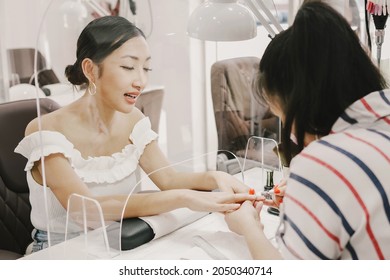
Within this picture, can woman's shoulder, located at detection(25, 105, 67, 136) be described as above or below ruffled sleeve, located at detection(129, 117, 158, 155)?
above

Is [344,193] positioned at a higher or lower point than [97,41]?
lower

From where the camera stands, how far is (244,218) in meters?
1.08

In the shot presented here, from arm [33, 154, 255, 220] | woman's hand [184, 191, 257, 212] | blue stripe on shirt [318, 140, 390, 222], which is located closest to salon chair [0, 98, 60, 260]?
arm [33, 154, 255, 220]

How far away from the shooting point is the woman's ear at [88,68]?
1036 millimetres

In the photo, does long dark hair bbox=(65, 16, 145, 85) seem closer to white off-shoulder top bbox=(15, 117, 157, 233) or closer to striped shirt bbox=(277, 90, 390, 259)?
white off-shoulder top bbox=(15, 117, 157, 233)

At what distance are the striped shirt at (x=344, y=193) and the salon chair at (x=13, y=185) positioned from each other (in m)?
0.63

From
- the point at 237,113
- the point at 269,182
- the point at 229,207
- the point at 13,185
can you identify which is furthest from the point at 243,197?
the point at 13,185

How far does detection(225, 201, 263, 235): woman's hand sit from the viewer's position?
105 cm

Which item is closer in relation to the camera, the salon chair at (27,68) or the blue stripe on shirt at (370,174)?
the blue stripe on shirt at (370,174)

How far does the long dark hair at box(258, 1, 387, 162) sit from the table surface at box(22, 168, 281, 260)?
0.34 meters

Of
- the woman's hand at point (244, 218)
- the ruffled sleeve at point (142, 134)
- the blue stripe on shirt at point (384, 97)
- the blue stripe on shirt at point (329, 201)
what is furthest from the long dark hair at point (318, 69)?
the ruffled sleeve at point (142, 134)

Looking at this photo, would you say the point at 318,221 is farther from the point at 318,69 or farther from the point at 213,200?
the point at 213,200

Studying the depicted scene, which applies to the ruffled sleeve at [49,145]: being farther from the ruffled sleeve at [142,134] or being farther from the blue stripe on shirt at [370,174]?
the blue stripe on shirt at [370,174]

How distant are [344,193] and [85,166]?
536 mm
